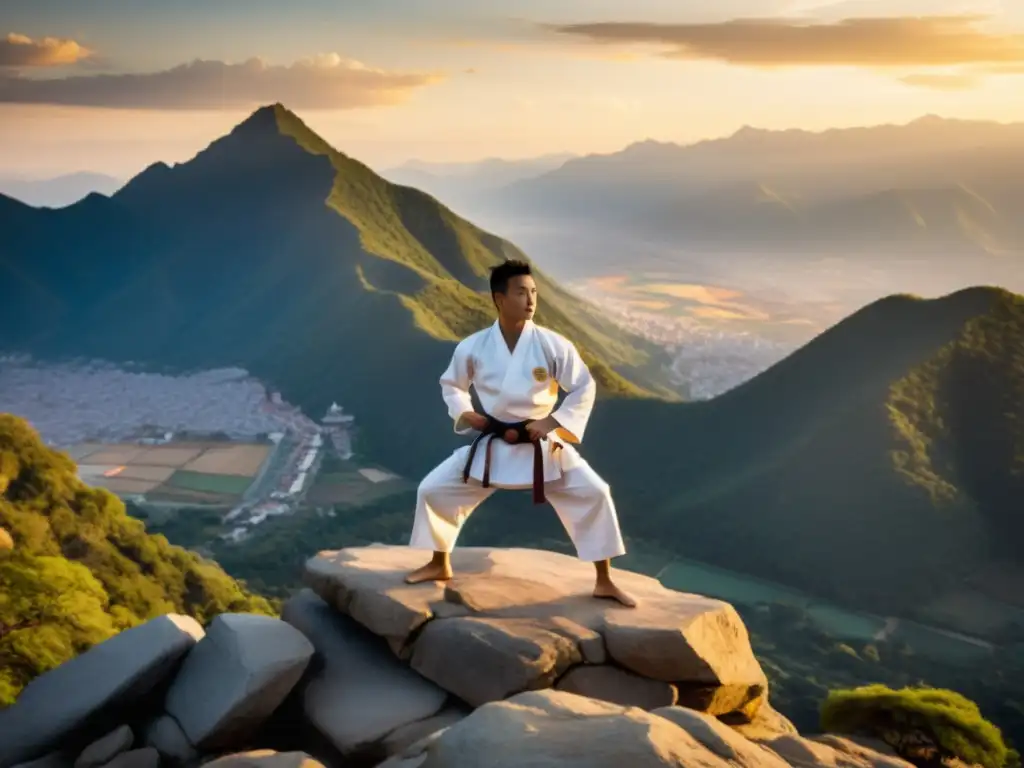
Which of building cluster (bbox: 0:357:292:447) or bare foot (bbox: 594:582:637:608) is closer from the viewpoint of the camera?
bare foot (bbox: 594:582:637:608)

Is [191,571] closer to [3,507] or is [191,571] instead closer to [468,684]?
[3,507]

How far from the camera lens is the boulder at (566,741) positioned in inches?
132

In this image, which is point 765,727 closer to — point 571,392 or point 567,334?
point 571,392

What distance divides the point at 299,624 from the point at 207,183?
3582 inches

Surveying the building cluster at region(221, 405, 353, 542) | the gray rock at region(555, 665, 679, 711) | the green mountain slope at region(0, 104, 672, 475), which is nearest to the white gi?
the gray rock at region(555, 665, 679, 711)

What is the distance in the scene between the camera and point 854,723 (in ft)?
26.2

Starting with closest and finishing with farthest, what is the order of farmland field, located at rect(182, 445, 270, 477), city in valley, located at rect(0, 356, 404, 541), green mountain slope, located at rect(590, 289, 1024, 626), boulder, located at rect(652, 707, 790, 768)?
1. boulder, located at rect(652, 707, 790, 768)
2. green mountain slope, located at rect(590, 289, 1024, 626)
3. city in valley, located at rect(0, 356, 404, 541)
4. farmland field, located at rect(182, 445, 270, 477)

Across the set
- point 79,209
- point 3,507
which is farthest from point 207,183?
point 3,507

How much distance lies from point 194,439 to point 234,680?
49593mm

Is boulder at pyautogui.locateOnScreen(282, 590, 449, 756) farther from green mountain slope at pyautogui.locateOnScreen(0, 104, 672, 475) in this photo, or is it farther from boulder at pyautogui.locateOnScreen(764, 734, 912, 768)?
green mountain slope at pyautogui.locateOnScreen(0, 104, 672, 475)

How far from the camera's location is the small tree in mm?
7613

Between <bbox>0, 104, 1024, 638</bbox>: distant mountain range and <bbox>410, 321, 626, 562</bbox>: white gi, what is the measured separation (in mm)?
29898

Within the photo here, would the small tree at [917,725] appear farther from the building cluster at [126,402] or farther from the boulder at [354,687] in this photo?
the building cluster at [126,402]

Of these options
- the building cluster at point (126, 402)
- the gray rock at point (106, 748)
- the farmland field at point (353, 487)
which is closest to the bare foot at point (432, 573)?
the gray rock at point (106, 748)
